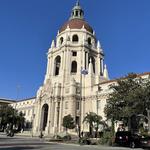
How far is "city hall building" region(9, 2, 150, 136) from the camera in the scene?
69688 mm

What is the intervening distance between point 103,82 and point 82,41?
18093 millimetres

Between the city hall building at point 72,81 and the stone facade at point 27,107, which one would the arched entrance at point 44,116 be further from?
the stone facade at point 27,107

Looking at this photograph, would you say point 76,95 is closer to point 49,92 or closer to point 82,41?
point 49,92

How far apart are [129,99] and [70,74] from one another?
3849 centimetres

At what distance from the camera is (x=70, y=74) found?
255 ft

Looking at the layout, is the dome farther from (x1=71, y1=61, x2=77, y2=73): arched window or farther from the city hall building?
(x1=71, y1=61, x2=77, y2=73): arched window

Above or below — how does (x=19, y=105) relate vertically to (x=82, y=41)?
below

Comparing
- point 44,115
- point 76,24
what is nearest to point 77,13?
point 76,24

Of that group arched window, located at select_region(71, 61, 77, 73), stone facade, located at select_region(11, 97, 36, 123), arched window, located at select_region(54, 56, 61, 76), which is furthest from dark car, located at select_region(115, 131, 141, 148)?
stone facade, located at select_region(11, 97, 36, 123)

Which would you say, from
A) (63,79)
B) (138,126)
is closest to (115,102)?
(138,126)

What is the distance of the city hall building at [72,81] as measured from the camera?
69.7 metres

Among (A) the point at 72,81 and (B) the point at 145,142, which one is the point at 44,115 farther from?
(B) the point at 145,142

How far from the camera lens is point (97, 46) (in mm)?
88438

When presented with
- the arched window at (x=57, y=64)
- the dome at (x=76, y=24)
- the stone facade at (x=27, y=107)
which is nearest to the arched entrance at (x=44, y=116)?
the arched window at (x=57, y=64)
